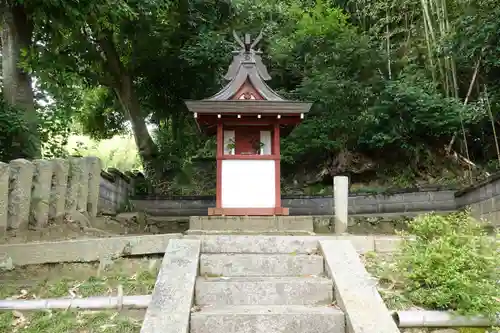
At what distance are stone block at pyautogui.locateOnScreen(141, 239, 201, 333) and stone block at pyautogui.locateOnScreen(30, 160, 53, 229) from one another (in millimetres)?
2376

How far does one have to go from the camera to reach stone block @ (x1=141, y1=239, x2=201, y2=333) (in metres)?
3.11

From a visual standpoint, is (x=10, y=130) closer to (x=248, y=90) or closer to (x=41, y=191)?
(x=41, y=191)

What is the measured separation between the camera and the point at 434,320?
3.28 metres

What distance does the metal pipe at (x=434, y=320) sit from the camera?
3.25m

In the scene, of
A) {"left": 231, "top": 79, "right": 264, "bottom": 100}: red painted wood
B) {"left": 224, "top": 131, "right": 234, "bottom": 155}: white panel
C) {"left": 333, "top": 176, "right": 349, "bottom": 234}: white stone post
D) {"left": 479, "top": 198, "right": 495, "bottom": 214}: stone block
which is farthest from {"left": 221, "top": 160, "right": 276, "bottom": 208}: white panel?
{"left": 479, "top": 198, "right": 495, "bottom": 214}: stone block

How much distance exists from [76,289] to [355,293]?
2429 mm

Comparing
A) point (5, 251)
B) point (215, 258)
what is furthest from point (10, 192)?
point (215, 258)

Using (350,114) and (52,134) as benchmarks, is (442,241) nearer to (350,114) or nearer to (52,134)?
(52,134)

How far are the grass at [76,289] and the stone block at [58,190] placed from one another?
181 centimetres

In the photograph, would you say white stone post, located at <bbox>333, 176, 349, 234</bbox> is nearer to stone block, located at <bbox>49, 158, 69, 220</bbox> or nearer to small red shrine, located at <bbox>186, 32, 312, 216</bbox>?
small red shrine, located at <bbox>186, 32, 312, 216</bbox>

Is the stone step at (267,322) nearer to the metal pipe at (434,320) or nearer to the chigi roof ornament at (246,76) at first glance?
the metal pipe at (434,320)

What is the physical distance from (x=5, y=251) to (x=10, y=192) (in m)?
1.06

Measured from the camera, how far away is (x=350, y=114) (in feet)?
42.5

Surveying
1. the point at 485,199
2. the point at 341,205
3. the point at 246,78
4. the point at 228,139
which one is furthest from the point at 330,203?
the point at 341,205
